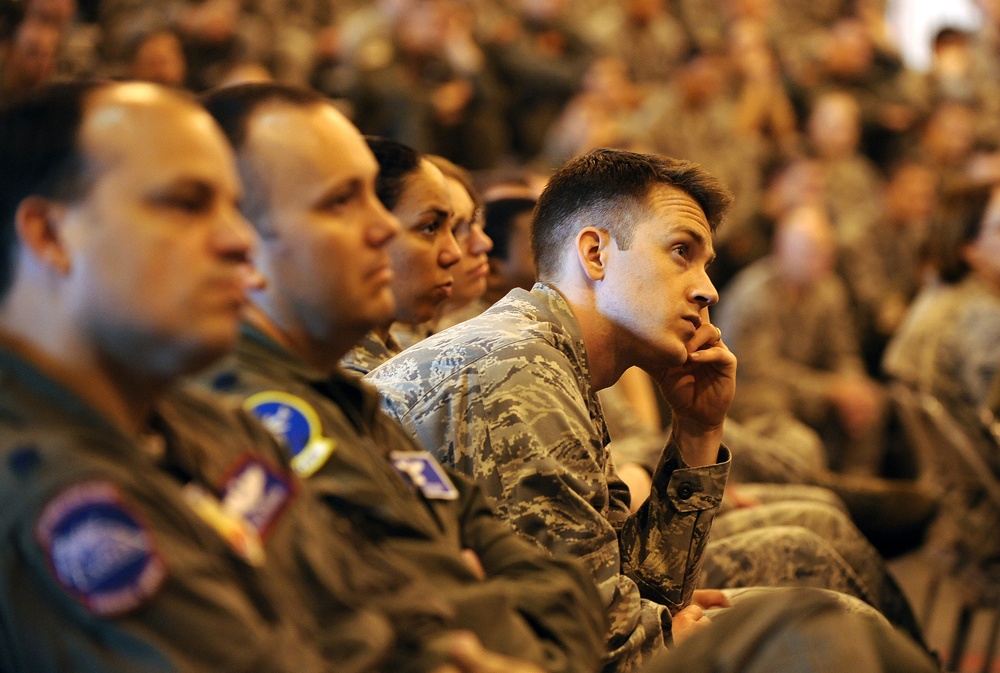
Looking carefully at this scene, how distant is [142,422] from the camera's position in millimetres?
1177

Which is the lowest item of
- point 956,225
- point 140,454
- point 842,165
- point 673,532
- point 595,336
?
point 842,165

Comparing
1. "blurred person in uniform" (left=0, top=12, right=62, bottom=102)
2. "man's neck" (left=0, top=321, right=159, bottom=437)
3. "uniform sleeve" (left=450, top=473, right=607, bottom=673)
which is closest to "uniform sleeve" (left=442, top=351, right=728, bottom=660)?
"uniform sleeve" (left=450, top=473, right=607, bottom=673)

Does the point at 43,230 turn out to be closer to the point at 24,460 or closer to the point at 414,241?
the point at 24,460

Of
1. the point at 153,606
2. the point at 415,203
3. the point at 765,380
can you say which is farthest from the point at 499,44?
the point at 153,606

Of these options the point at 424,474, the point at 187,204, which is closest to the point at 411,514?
the point at 424,474

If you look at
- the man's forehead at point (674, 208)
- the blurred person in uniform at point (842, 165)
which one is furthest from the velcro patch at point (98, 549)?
the blurred person in uniform at point (842, 165)

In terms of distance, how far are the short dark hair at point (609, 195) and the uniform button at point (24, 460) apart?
124 cm

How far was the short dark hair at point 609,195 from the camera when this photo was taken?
208 cm

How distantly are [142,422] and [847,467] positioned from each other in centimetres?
467

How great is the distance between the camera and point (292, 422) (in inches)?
54.1

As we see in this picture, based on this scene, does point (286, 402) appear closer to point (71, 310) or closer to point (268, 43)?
point (71, 310)

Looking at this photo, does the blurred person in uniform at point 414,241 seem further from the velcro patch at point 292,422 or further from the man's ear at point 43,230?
the man's ear at point 43,230

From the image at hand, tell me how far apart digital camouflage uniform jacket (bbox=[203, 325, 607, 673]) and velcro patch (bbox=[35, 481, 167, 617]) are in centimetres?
36

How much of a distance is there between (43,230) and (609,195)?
1178mm
